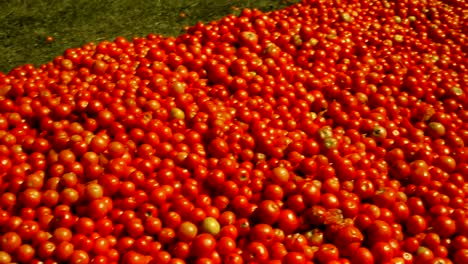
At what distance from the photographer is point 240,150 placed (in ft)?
11.4

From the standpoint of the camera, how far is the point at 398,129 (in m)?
3.77

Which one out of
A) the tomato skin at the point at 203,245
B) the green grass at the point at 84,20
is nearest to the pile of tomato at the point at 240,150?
the tomato skin at the point at 203,245

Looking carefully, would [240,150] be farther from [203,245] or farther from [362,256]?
[362,256]

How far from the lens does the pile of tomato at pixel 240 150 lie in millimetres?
2818

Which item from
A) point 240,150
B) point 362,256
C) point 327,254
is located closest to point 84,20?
point 240,150

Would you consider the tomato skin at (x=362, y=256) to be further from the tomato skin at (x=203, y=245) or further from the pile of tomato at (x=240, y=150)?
the tomato skin at (x=203, y=245)

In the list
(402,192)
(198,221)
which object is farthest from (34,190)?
(402,192)

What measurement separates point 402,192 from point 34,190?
264 centimetres

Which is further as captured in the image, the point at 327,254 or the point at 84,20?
A: the point at 84,20

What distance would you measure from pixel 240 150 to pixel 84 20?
3184mm

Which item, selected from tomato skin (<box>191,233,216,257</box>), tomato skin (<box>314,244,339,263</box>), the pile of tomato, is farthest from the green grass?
tomato skin (<box>314,244,339,263</box>)

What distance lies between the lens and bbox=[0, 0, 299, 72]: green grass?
4938 millimetres

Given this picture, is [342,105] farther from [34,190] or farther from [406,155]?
[34,190]

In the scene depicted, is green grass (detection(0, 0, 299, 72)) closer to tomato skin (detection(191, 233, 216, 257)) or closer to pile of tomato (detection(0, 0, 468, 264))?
pile of tomato (detection(0, 0, 468, 264))
